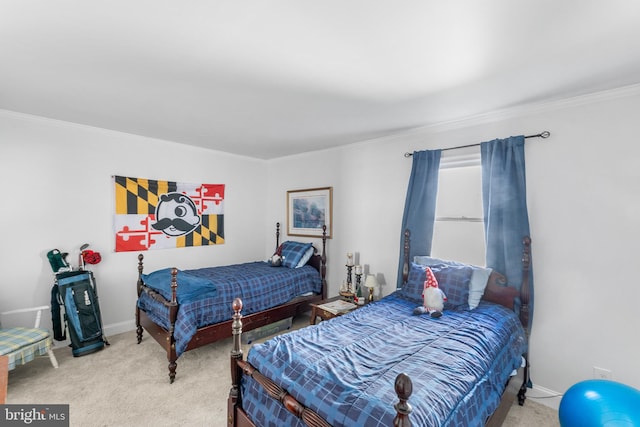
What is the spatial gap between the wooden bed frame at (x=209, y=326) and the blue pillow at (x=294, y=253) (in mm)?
221

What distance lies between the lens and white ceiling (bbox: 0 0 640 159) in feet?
4.55

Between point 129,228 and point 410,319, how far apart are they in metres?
3.53

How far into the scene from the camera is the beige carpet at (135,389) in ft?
7.00

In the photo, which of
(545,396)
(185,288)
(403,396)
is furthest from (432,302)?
(185,288)

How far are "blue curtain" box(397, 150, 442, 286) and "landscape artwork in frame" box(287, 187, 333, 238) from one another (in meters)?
1.29

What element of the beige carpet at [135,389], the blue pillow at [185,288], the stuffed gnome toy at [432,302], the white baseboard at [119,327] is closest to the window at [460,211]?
the stuffed gnome toy at [432,302]

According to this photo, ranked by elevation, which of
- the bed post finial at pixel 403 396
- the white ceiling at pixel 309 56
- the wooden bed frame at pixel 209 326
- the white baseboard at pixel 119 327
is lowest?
the white baseboard at pixel 119 327

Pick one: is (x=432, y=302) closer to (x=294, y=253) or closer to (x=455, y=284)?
(x=455, y=284)

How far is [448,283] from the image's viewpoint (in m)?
2.59

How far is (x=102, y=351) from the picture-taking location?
10.2 feet

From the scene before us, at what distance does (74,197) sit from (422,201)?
3.97 m

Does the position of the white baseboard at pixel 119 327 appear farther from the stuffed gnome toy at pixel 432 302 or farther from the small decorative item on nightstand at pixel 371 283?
the stuffed gnome toy at pixel 432 302

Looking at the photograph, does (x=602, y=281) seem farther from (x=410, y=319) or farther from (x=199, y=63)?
(x=199, y=63)

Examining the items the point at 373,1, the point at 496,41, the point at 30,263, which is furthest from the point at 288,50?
the point at 30,263
